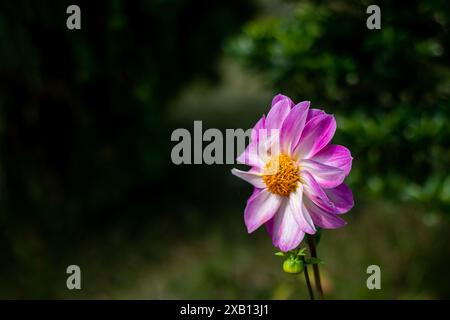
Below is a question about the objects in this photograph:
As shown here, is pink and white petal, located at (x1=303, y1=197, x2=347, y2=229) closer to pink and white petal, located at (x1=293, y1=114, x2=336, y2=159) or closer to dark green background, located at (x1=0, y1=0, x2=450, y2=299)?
pink and white petal, located at (x1=293, y1=114, x2=336, y2=159)

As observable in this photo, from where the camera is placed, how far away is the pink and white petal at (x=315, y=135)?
85 centimetres

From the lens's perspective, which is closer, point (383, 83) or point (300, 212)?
point (300, 212)

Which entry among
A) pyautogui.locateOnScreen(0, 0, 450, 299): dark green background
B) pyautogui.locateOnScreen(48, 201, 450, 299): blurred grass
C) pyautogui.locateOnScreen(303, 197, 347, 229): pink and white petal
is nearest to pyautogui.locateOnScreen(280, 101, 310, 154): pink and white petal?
pyautogui.locateOnScreen(303, 197, 347, 229): pink and white petal

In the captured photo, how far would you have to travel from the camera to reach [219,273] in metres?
2.17

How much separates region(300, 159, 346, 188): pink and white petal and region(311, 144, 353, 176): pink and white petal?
13 mm

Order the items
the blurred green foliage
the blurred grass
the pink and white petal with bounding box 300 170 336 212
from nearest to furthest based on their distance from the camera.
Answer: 1. the pink and white petal with bounding box 300 170 336 212
2. the blurred green foliage
3. the blurred grass

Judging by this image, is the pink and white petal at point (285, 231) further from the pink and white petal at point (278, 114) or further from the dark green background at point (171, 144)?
the dark green background at point (171, 144)

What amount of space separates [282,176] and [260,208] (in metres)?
0.06

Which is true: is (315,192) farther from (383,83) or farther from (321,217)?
(383,83)

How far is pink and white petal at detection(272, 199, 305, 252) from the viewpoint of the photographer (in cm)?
82

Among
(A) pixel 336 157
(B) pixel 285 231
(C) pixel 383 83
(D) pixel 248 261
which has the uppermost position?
(C) pixel 383 83

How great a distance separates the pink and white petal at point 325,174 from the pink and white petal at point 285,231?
7cm

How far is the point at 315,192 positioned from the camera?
809mm

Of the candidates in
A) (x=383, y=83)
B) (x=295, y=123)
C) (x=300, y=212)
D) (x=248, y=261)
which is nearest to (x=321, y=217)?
(x=300, y=212)
